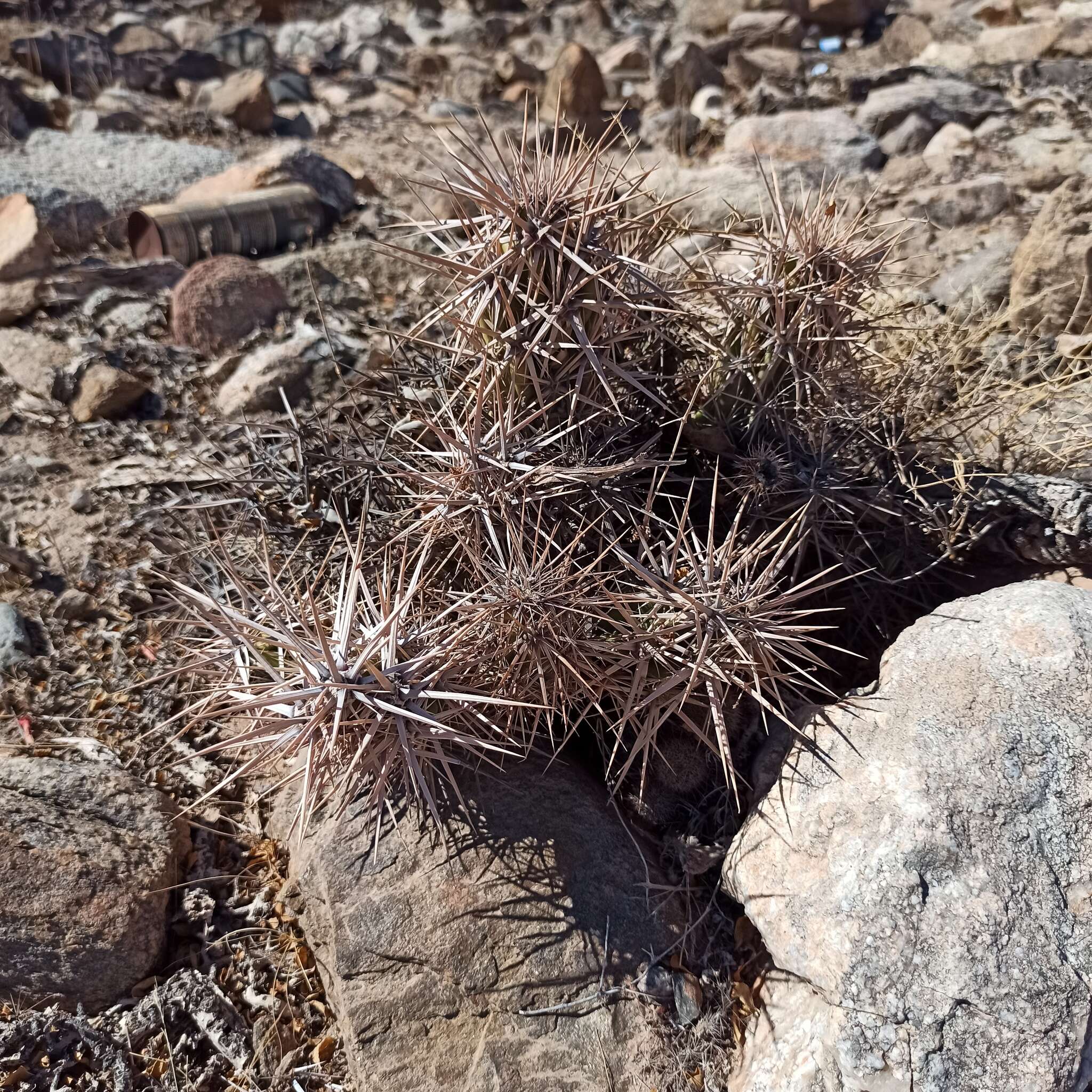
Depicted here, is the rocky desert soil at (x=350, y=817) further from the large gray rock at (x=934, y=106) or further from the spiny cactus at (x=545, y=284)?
the spiny cactus at (x=545, y=284)

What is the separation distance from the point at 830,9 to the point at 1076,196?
5876 mm

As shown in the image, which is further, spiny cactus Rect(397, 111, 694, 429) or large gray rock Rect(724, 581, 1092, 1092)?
spiny cactus Rect(397, 111, 694, 429)

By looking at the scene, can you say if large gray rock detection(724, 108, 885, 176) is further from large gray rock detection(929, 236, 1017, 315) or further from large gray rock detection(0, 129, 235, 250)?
large gray rock detection(0, 129, 235, 250)

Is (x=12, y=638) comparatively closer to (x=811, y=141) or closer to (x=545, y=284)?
(x=545, y=284)

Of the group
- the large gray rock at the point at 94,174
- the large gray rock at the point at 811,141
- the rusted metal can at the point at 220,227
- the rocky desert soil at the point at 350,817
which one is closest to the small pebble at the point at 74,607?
the rocky desert soil at the point at 350,817

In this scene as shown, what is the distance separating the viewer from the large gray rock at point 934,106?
5.92 meters

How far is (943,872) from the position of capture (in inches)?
74.1

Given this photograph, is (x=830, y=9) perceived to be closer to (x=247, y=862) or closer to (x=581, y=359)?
(x=581, y=359)

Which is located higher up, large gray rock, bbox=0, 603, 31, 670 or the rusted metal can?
the rusted metal can

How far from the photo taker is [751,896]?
214 cm

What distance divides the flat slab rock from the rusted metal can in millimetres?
3505

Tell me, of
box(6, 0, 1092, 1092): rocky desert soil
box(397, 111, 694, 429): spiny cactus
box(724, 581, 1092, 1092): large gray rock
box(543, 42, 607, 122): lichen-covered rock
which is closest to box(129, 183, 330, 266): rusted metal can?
box(6, 0, 1092, 1092): rocky desert soil

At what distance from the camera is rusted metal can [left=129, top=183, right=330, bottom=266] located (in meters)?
4.70

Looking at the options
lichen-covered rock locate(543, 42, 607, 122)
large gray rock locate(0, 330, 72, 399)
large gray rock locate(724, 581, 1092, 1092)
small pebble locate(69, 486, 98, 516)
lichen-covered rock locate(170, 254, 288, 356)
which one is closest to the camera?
large gray rock locate(724, 581, 1092, 1092)
